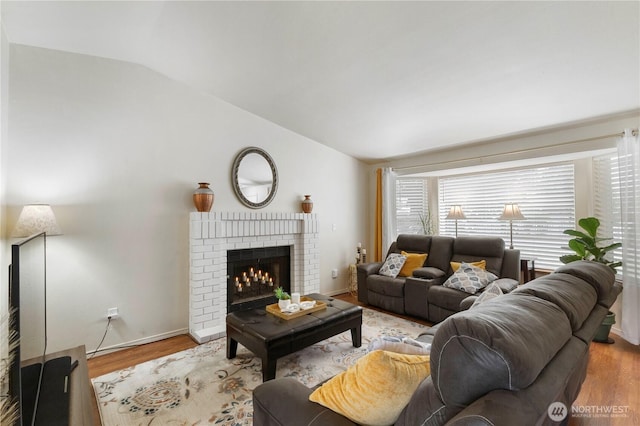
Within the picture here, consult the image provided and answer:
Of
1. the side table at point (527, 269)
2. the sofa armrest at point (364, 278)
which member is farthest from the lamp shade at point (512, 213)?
the sofa armrest at point (364, 278)

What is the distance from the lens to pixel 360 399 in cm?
101

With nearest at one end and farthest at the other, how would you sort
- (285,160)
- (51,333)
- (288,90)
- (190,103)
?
(51,333) < (288,90) < (190,103) < (285,160)

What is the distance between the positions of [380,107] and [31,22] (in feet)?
10.2

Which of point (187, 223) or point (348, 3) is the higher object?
point (348, 3)

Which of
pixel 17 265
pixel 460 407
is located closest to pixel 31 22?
pixel 17 265

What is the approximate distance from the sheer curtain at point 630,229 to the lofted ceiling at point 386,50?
0.42 m

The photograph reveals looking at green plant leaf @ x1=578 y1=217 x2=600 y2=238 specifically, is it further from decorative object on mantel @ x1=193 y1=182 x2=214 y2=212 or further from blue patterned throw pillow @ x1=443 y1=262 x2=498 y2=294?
decorative object on mantel @ x1=193 y1=182 x2=214 y2=212

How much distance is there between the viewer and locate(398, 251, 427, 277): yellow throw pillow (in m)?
4.10

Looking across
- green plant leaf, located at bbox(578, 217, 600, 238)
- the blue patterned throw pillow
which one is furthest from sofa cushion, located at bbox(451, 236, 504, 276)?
green plant leaf, located at bbox(578, 217, 600, 238)

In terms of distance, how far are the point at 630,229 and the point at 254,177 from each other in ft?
13.4

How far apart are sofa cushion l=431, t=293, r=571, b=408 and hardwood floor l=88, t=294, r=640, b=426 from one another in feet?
5.46

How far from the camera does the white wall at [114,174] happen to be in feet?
8.38

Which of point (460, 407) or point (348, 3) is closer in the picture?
point (460, 407)

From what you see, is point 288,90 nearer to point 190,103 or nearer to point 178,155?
point 190,103
